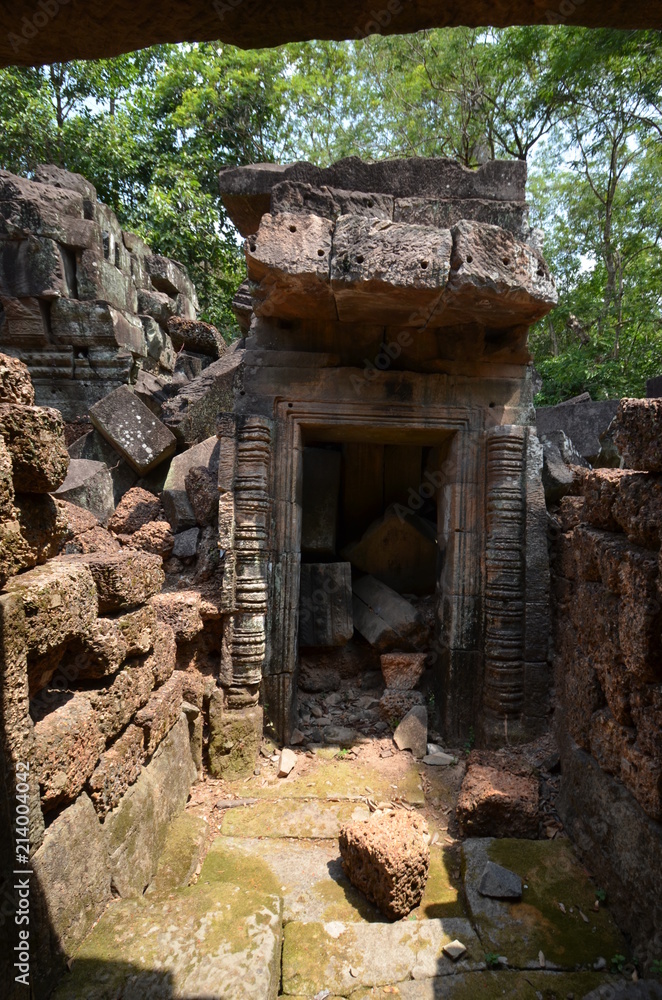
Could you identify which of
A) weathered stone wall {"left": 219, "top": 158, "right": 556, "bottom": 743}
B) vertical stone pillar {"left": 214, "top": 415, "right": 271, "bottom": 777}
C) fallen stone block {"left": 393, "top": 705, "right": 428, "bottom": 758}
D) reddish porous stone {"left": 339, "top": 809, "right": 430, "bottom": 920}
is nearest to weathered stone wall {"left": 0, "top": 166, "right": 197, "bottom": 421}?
weathered stone wall {"left": 219, "top": 158, "right": 556, "bottom": 743}

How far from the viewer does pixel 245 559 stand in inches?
146

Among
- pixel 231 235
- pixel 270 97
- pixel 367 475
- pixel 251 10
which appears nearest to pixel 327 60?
pixel 270 97

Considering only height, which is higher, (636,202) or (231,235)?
(636,202)

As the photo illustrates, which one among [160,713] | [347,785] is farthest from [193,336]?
[347,785]

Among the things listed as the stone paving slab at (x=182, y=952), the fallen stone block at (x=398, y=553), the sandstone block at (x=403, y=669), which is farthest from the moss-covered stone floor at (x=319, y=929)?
the fallen stone block at (x=398, y=553)

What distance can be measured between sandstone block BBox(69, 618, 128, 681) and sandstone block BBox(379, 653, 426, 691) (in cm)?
261

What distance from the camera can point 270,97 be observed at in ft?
40.1

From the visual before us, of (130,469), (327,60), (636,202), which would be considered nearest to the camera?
(130,469)

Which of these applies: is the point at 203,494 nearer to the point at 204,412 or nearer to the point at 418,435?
the point at 204,412

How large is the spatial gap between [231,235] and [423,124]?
5.67 meters

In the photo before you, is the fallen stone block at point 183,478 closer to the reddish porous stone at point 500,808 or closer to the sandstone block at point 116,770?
the sandstone block at point 116,770

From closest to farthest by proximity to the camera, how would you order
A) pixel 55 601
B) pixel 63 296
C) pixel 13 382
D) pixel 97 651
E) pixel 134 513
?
pixel 13 382 → pixel 55 601 → pixel 97 651 → pixel 134 513 → pixel 63 296

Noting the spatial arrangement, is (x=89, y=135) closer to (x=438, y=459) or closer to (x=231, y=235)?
(x=231, y=235)

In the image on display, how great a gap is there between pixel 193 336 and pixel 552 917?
21.6 feet
